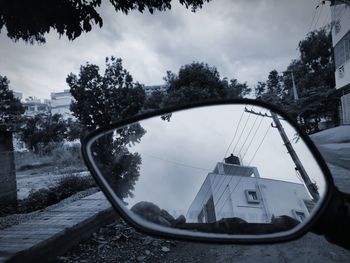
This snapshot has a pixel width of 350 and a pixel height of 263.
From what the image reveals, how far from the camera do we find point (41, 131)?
28.4 metres

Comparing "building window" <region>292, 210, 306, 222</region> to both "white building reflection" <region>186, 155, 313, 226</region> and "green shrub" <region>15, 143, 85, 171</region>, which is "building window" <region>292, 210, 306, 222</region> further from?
"green shrub" <region>15, 143, 85, 171</region>

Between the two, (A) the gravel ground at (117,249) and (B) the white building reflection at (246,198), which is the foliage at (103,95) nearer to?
(A) the gravel ground at (117,249)

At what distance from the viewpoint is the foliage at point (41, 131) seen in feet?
92.8

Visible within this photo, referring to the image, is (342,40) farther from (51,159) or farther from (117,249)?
(117,249)

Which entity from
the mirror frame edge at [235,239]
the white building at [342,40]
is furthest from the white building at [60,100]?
the mirror frame edge at [235,239]

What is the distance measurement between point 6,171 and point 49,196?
41.5 inches

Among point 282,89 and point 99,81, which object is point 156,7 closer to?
point 99,81

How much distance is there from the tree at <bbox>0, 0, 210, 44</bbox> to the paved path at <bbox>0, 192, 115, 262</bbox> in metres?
2.22

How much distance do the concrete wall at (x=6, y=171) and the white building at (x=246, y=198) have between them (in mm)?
5953

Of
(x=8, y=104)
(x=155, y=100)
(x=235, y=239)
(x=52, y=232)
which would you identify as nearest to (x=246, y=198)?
(x=235, y=239)

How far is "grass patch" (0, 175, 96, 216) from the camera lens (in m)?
6.11

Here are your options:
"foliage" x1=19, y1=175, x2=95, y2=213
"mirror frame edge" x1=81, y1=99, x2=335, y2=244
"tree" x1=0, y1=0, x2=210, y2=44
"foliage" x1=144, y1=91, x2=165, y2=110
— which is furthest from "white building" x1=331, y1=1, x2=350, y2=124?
"mirror frame edge" x1=81, y1=99, x2=335, y2=244

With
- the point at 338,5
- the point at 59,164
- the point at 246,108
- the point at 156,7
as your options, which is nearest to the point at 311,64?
the point at 338,5

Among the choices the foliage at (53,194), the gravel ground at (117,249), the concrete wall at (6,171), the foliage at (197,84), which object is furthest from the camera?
the foliage at (197,84)
